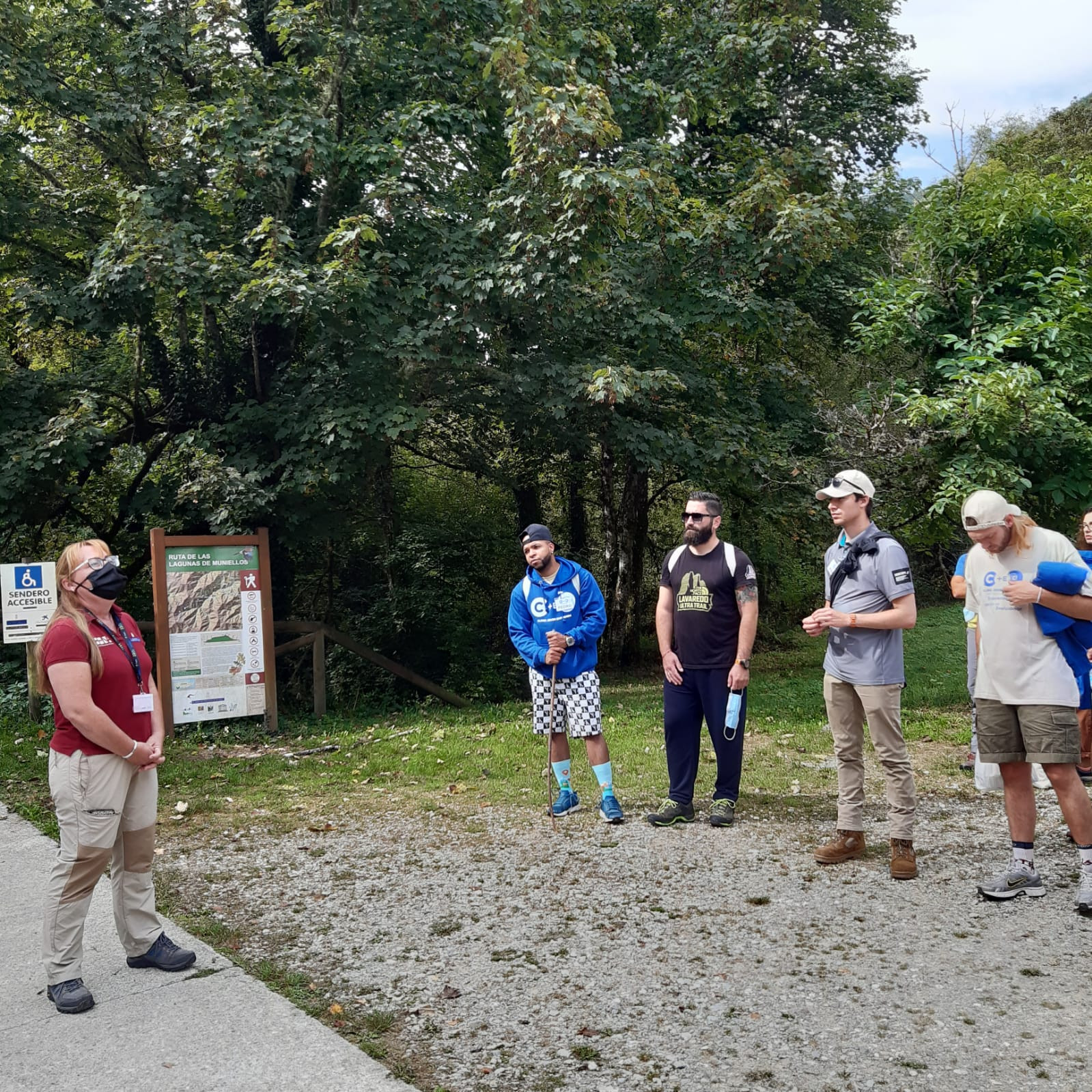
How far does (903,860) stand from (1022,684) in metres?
1.14

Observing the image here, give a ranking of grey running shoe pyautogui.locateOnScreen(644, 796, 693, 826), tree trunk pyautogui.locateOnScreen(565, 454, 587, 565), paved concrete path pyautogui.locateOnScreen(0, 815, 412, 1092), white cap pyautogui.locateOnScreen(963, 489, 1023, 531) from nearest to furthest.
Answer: paved concrete path pyautogui.locateOnScreen(0, 815, 412, 1092) → white cap pyautogui.locateOnScreen(963, 489, 1023, 531) → grey running shoe pyautogui.locateOnScreen(644, 796, 693, 826) → tree trunk pyautogui.locateOnScreen(565, 454, 587, 565)

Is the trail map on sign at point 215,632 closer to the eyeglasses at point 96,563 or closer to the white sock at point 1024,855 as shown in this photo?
the eyeglasses at point 96,563

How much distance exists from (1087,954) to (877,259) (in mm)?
11960

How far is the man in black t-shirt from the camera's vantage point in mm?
6035

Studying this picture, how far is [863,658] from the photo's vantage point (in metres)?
5.25

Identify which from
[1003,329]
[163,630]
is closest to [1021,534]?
[1003,329]

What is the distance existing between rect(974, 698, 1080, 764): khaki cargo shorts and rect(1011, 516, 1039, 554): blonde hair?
2.47ft

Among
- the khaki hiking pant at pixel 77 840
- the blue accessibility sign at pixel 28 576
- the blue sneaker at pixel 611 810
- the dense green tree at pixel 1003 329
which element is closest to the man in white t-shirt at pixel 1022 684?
the blue sneaker at pixel 611 810

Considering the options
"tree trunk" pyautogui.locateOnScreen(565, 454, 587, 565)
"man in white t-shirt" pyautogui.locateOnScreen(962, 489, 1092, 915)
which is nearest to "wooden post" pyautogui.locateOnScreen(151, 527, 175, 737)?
"man in white t-shirt" pyautogui.locateOnScreen(962, 489, 1092, 915)

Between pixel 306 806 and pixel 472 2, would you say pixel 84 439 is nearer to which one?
pixel 306 806

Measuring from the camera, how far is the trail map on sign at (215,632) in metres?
9.64

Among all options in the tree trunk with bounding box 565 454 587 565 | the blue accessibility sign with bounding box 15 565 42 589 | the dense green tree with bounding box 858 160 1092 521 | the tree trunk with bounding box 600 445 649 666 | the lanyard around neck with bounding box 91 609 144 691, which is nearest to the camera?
the lanyard around neck with bounding box 91 609 144 691

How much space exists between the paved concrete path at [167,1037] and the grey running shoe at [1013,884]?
119 inches

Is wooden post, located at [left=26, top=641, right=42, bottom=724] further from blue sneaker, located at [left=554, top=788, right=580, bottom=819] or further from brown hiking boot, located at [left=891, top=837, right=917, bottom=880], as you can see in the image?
brown hiking boot, located at [left=891, top=837, right=917, bottom=880]
